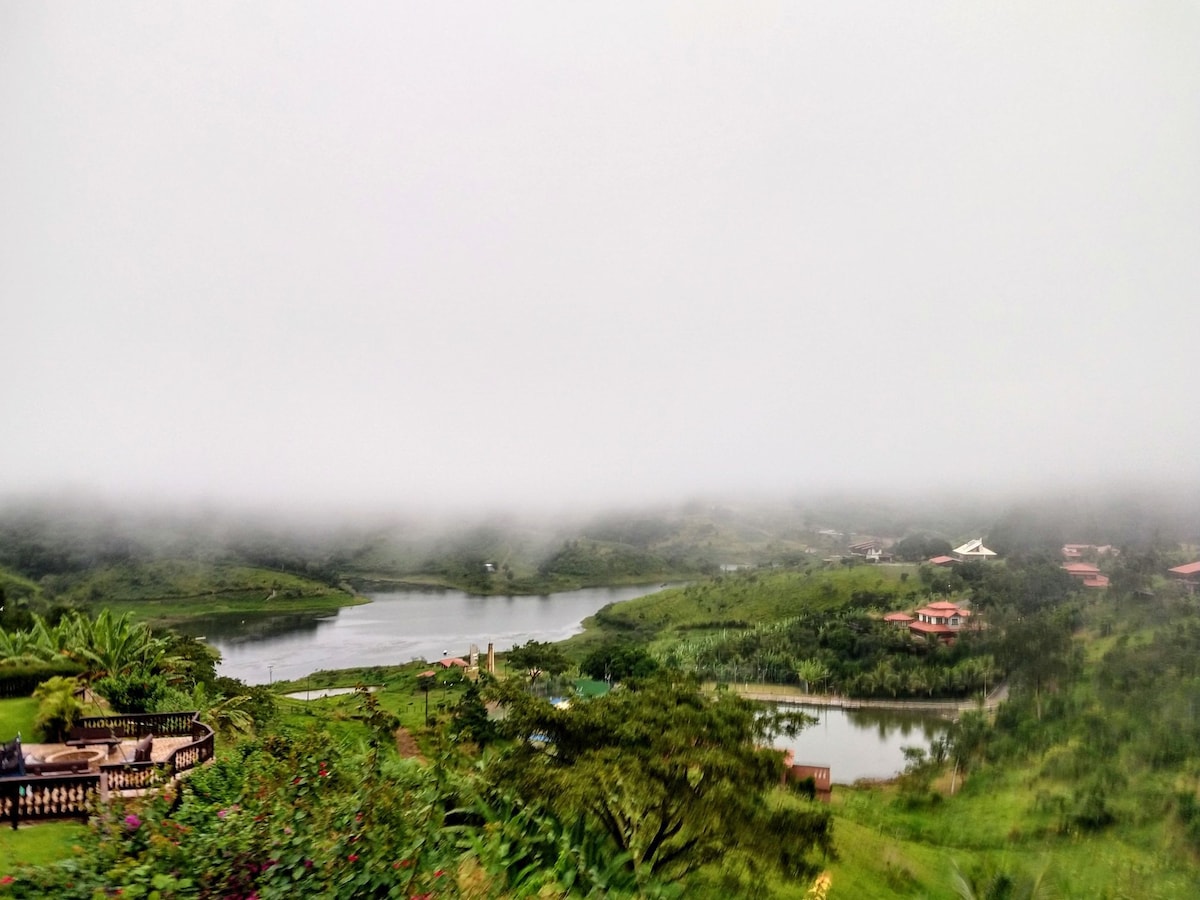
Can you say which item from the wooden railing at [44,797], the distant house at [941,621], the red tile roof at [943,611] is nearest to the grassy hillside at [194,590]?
the distant house at [941,621]

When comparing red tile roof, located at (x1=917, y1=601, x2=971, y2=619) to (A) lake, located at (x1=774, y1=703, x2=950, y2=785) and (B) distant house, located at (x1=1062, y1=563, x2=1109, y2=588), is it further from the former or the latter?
(A) lake, located at (x1=774, y1=703, x2=950, y2=785)

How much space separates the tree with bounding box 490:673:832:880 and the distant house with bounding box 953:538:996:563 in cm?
5863

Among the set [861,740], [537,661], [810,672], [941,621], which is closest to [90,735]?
[537,661]

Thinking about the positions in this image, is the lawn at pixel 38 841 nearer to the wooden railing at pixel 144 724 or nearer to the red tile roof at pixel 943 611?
the wooden railing at pixel 144 724

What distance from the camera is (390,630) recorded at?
90562 millimetres

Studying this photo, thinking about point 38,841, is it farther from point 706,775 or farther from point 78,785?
point 706,775

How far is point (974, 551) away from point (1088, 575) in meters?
17.7

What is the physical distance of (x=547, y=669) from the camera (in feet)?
119

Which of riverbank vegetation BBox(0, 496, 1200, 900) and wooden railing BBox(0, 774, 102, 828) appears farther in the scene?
wooden railing BBox(0, 774, 102, 828)

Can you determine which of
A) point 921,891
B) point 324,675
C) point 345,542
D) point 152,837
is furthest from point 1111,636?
point 345,542

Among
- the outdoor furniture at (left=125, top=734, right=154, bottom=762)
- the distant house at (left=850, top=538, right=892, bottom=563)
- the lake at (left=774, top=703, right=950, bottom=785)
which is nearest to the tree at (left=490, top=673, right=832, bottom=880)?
the outdoor furniture at (left=125, top=734, right=154, bottom=762)

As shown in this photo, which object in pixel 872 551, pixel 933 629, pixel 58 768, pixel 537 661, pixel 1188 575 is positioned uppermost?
pixel 58 768

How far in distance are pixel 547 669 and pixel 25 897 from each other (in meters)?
34.8

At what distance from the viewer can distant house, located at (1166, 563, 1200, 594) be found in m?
41.6
